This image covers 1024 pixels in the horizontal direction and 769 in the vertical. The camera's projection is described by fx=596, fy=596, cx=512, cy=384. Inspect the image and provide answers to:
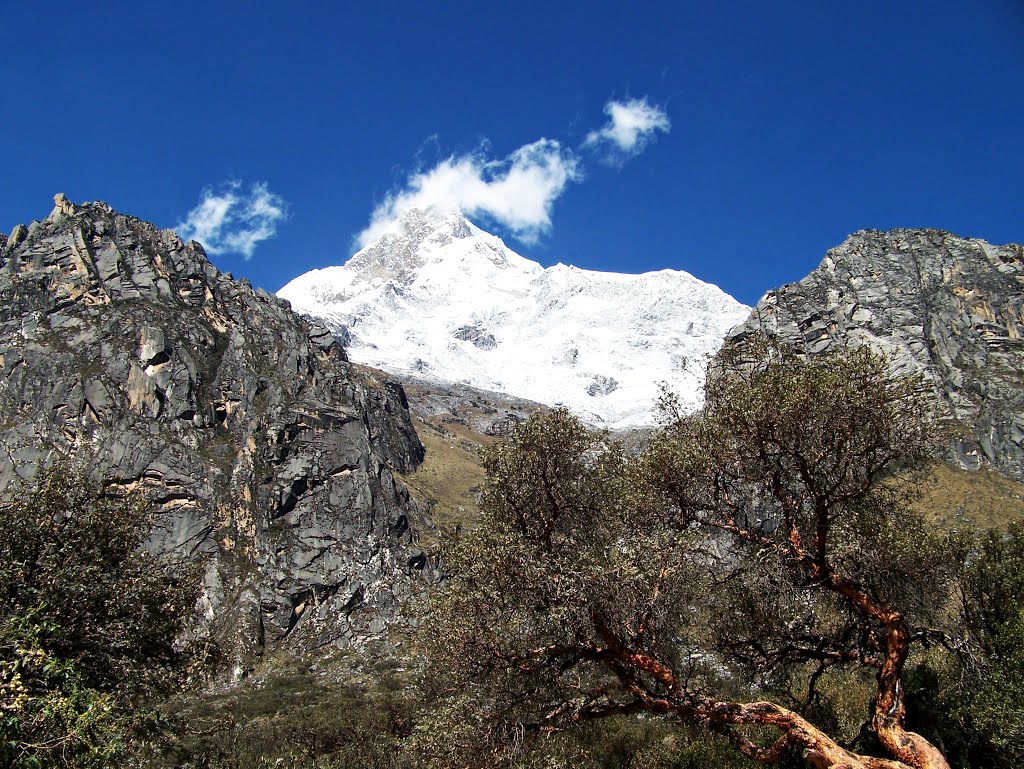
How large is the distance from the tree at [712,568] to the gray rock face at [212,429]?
99271 mm

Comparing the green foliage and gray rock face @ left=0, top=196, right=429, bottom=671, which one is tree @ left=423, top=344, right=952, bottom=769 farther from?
gray rock face @ left=0, top=196, right=429, bottom=671

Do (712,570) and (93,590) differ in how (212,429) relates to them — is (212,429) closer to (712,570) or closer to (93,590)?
(93,590)

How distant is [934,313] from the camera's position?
564 feet

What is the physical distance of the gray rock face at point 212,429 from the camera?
11594 cm

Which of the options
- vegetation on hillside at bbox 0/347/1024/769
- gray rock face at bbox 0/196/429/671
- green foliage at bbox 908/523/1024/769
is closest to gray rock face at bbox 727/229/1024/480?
gray rock face at bbox 0/196/429/671

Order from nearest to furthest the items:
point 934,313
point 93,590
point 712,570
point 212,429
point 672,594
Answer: point 93,590 < point 672,594 < point 712,570 < point 212,429 < point 934,313

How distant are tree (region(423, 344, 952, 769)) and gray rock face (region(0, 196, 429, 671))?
99.3 meters

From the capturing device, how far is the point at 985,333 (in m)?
162

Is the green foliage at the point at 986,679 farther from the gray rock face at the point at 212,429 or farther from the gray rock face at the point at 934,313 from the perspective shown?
the gray rock face at the point at 934,313

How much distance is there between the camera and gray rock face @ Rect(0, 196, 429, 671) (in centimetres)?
11594

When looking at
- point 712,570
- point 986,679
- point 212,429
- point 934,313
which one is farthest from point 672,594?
point 934,313

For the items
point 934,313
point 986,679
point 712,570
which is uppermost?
point 934,313

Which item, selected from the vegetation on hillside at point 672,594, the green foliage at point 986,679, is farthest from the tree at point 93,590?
the green foliage at point 986,679

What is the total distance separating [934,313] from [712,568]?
190 metres
